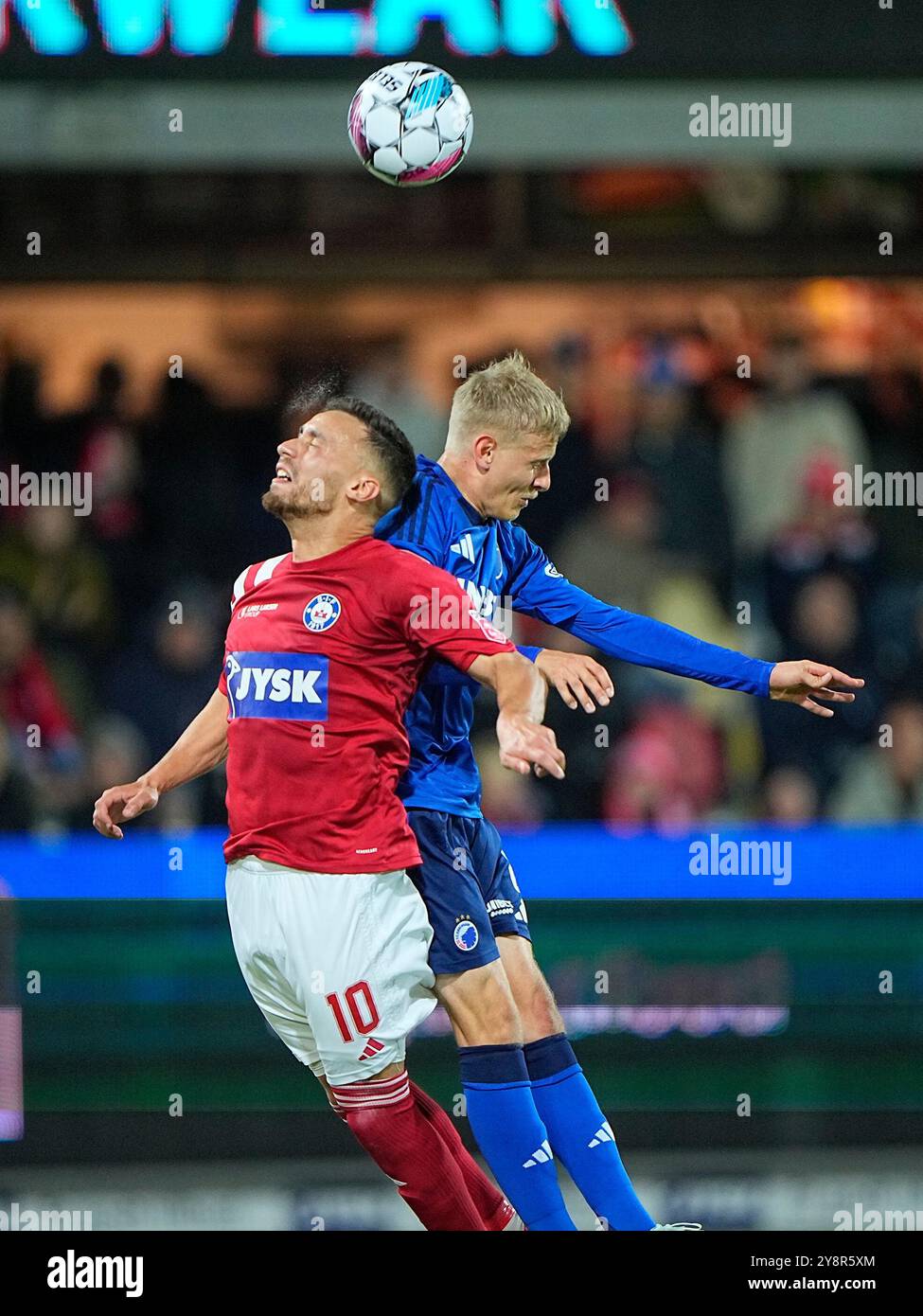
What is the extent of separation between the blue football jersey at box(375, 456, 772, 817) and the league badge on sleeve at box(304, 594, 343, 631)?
0.22 metres

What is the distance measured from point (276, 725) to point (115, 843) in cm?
408

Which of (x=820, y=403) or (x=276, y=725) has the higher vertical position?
(x=820, y=403)

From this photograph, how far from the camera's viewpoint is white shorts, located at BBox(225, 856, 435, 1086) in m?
3.40

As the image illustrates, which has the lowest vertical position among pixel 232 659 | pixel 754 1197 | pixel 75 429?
pixel 754 1197

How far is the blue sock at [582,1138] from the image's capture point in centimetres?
374

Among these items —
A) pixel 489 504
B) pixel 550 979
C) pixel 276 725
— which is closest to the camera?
pixel 276 725

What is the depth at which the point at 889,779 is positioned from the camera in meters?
7.09

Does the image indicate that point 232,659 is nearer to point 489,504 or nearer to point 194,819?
point 489,504

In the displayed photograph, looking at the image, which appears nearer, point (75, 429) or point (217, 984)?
point (217, 984)

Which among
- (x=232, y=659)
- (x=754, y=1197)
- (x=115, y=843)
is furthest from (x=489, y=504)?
(x=115, y=843)

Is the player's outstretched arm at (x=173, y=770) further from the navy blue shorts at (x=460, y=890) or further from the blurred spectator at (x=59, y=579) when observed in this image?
the blurred spectator at (x=59, y=579)

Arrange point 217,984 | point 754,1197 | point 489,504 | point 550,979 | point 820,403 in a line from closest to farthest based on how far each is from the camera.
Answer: point 489,504 → point 754,1197 → point 550,979 → point 217,984 → point 820,403

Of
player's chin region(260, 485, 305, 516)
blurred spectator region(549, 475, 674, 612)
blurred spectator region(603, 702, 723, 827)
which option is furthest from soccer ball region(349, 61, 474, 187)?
blurred spectator region(603, 702, 723, 827)

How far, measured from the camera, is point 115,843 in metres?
7.35
